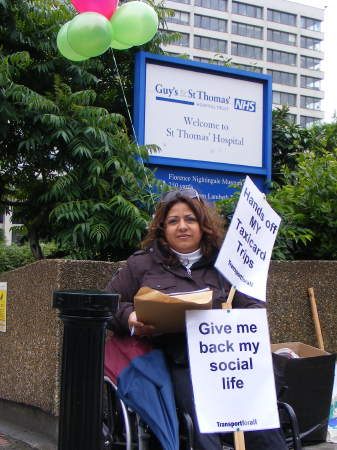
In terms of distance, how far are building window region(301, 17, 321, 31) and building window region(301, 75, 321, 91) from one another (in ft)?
25.5

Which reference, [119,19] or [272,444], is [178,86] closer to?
[119,19]

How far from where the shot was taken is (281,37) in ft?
284

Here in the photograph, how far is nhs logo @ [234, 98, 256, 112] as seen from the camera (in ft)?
22.0

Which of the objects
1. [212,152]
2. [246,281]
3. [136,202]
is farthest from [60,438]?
[212,152]

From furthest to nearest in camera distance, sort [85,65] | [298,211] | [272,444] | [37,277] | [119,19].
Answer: [85,65] → [298,211] → [119,19] → [37,277] → [272,444]

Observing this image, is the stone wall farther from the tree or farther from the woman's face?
the woman's face

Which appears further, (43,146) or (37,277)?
(43,146)

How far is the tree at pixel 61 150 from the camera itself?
5121mm

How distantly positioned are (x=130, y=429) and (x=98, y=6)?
3627mm

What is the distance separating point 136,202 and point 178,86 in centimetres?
161

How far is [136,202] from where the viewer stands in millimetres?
5328

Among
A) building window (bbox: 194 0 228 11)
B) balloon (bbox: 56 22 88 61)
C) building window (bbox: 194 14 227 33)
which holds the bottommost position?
balloon (bbox: 56 22 88 61)

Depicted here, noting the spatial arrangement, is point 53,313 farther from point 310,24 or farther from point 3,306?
point 310,24

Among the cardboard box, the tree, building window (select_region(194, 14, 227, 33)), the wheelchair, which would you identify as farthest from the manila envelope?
building window (select_region(194, 14, 227, 33))
